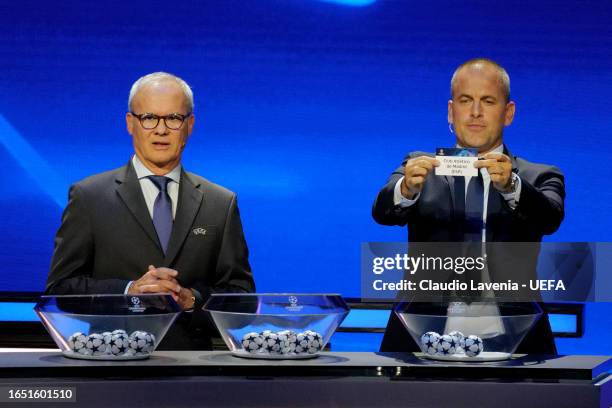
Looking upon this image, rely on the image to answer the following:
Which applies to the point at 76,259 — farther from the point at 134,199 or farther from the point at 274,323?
the point at 274,323

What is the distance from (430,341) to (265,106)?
2.81 meters

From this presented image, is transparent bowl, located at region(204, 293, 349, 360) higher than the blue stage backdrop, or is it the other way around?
the blue stage backdrop

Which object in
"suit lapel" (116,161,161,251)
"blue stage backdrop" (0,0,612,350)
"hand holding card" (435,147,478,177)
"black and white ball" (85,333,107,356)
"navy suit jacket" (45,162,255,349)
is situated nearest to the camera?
"black and white ball" (85,333,107,356)

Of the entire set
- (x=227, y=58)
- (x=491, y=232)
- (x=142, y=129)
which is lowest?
(x=491, y=232)

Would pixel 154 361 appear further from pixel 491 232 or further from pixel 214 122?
pixel 214 122

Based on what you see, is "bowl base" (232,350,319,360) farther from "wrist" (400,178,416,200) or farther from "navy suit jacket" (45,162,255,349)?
"wrist" (400,178,416,200)

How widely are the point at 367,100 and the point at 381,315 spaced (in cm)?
113

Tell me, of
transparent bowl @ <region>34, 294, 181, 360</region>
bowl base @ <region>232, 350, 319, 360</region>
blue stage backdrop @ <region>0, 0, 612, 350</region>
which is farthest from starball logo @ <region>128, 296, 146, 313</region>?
blue stage backdrop @ <region>0, 0, 612, 350</region>

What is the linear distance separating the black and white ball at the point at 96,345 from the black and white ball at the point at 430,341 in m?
0.86

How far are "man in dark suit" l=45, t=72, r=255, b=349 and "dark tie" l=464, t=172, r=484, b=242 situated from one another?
789mm

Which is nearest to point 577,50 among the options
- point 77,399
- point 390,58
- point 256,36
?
point 390,58

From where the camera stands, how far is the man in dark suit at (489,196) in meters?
3.30

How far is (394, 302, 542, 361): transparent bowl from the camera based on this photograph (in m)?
2.72

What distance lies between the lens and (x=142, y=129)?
3.56 m
